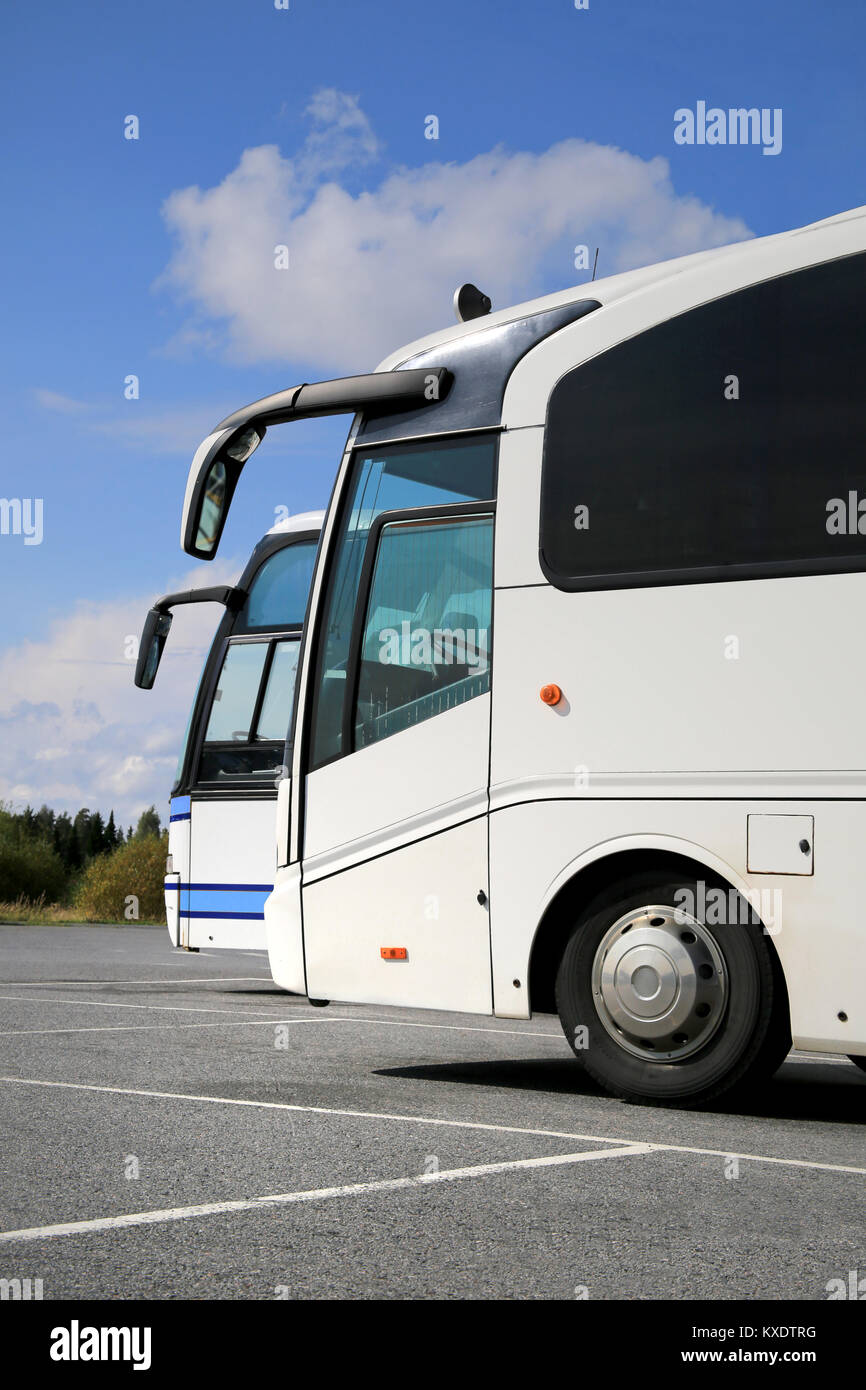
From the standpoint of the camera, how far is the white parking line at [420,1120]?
218 inches

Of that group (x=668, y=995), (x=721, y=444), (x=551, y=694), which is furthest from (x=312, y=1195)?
(x=721, y=444)

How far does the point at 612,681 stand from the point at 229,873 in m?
7.64

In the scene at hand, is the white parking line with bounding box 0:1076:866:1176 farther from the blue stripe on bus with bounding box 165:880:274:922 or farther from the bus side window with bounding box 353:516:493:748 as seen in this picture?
the blue stripe on bus with bounding box 165:880:274:922

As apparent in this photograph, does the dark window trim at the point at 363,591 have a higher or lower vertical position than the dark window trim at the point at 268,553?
lower

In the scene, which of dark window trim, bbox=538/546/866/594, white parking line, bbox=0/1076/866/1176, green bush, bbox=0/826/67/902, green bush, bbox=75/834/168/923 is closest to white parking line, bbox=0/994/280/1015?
white parking line, bbox=0/1076/866/1176

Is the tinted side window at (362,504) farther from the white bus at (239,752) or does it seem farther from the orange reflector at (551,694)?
the white bus at (239,752)

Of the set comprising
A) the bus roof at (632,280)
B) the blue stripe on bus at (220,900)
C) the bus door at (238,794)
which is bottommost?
the blue stripe on bus at (220,900)

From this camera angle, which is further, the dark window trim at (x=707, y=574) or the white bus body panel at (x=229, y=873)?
the white bus body panel at (x=229, y=873)

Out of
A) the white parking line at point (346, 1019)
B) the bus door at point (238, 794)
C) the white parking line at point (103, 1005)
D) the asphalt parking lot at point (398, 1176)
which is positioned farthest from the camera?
the bus door at point (238, 794)

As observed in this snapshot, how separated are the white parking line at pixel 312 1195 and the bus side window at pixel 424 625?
2525mm

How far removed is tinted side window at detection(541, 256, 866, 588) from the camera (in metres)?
6.47

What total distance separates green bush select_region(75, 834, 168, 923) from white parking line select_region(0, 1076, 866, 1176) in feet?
78.8

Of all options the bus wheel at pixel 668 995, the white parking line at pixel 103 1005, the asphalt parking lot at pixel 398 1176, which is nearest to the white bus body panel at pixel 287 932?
the asphalt parking lot at pixel 398 1176

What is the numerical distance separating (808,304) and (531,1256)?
4.38 metres
